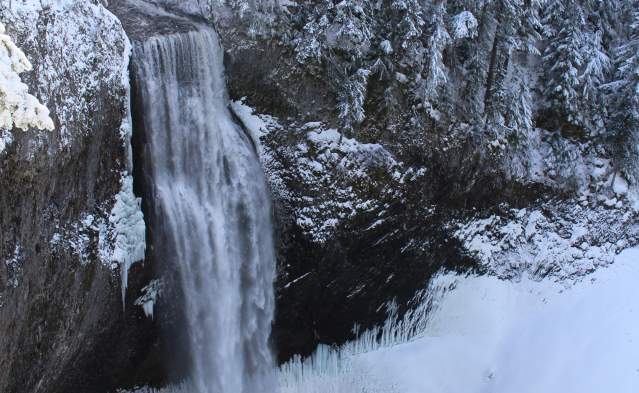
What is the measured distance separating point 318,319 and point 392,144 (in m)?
6.76

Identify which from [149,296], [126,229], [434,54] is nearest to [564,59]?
[434,54]

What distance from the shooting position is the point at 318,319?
18219 millimetres

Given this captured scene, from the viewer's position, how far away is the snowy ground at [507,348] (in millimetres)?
17438

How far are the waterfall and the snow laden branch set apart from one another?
8.32 m

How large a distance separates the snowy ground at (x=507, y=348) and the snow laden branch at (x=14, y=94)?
13993 millimetres

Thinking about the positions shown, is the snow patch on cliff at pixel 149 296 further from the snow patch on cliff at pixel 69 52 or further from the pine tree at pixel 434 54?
the pine tree at pixel 434 54

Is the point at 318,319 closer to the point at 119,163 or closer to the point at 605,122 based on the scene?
the point at 119,163

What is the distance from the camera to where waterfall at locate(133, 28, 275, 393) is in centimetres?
1445

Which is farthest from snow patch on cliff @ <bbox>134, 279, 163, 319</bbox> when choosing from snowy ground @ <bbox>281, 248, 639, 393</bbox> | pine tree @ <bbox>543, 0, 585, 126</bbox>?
pine tree @ <bbox>543, 0, 585, 126</bbox>

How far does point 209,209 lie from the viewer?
15.4m

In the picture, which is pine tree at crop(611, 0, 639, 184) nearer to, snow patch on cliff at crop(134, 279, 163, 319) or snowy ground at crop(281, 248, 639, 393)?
snowy ground at crop(281, 248, 639, 393)

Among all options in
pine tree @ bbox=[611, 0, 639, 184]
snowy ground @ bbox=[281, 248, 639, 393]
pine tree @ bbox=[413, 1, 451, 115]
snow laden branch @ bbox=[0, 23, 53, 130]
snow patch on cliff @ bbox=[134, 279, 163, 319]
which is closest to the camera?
snow laden branch @ bbox=[0, 23, 53, 130]

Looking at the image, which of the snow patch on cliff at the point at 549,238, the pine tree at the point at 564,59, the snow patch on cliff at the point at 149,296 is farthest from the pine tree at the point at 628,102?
the snow patch on cliff at the point at 149,296

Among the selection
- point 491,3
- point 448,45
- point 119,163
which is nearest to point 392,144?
point 448,45
